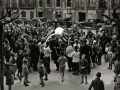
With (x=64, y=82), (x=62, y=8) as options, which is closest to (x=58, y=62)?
(x=64, y=82)

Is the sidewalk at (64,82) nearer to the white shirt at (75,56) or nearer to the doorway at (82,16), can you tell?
the white shirt at (75,56)

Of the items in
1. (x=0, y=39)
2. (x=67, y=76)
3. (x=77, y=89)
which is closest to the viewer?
(x=0, y=39)

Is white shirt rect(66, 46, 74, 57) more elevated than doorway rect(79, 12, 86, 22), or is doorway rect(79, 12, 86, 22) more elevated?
doorway rect(79, 12, 86, 22)

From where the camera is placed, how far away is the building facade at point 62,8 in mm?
37469

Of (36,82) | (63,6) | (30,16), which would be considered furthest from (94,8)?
(36,82)

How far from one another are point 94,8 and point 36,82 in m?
28.2

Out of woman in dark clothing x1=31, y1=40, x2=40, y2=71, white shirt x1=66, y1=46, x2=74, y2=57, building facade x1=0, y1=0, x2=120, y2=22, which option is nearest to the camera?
white shirt x1=66, y1=46, x2=74, y2=57

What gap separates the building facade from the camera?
37.5 metres

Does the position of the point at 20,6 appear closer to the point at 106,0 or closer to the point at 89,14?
the point at 89,14

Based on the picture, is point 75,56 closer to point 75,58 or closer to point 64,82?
point 75,58

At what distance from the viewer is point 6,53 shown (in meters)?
12.8

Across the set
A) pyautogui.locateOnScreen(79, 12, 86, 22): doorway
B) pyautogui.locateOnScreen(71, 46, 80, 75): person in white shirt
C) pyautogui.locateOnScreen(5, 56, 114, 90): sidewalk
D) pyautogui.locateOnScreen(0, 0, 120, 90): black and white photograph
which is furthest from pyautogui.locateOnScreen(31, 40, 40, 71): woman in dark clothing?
pyautogui.locateOnScreen(79, 12, 86, 22): doorway

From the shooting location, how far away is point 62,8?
40062mm

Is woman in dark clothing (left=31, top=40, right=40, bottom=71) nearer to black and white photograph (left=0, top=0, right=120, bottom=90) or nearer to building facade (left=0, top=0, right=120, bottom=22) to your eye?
black and white photograph (left=0, top=0, right=120, bottom=90)
